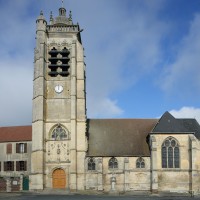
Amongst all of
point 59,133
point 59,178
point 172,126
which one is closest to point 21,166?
point 59,178

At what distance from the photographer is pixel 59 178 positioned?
42.5 metres

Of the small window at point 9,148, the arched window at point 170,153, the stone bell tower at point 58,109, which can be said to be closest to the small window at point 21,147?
the small window at point 9,148

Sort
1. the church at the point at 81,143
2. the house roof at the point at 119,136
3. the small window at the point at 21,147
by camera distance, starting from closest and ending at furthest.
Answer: the church at the point at 81,143, the house roof at the point at 119,136, the small window at the point at 21,147

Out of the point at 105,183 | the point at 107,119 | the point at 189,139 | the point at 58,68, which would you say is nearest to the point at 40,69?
the point at 58,68

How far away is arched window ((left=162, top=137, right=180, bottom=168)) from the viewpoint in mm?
42250

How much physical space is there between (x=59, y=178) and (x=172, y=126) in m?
14.0

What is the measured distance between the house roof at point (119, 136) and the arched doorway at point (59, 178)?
378 centimetres

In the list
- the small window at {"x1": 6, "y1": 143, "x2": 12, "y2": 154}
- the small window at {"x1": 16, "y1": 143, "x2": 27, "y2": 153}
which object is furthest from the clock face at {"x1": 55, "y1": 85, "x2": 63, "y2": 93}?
the small window at {"x1": 6, "y1": 143, "x2": 12, "y2": 154}

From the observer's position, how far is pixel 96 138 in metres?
45.0

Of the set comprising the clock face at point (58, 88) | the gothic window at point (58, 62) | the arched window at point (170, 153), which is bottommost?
the arched window at point (170, 153)

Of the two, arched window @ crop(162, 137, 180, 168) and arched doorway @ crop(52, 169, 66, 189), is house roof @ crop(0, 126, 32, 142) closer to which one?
arched doorway @ crop(52, 169, 66, 189)

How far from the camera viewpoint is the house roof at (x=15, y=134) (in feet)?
162

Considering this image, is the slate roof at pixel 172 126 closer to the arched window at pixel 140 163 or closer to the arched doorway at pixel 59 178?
the arched window at pixel 140 163

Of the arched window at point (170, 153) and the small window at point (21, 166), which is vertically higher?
the arched window at point (170, 153)
